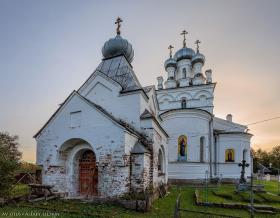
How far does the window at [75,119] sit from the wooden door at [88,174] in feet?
6.04

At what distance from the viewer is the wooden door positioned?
12070 mm

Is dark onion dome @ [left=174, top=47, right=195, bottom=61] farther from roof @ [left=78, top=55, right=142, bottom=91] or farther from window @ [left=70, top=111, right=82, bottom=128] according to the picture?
window @ [left=70, top=111, right=82, bottom=128]

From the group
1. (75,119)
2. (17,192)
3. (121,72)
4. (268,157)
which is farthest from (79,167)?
(268,157)

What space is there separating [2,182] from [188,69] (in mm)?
24194

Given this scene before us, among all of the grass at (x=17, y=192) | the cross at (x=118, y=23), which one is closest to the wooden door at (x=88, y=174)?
the grass at (x=17, y=192)

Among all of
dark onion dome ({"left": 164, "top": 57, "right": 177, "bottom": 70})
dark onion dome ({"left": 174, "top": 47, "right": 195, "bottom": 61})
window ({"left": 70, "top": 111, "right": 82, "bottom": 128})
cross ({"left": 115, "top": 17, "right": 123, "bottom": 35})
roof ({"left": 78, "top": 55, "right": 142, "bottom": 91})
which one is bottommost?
window ({"left": 70, "top": 111, "right": 82, "bottom": 128})

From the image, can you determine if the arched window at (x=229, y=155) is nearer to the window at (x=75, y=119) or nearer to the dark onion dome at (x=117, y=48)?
the dark onion dome at (x=117, y=48)

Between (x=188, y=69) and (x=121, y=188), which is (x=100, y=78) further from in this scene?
(x=188, y=69)

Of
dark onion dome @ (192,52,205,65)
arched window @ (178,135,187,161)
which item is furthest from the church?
dark onion dome @ (192,52,205,65)

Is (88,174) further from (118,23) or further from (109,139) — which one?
(118,23)

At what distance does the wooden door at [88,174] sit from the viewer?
1207cm

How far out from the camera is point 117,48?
16219mm

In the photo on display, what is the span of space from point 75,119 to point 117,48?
6615 mm

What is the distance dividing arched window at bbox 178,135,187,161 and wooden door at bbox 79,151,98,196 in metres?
11.2
